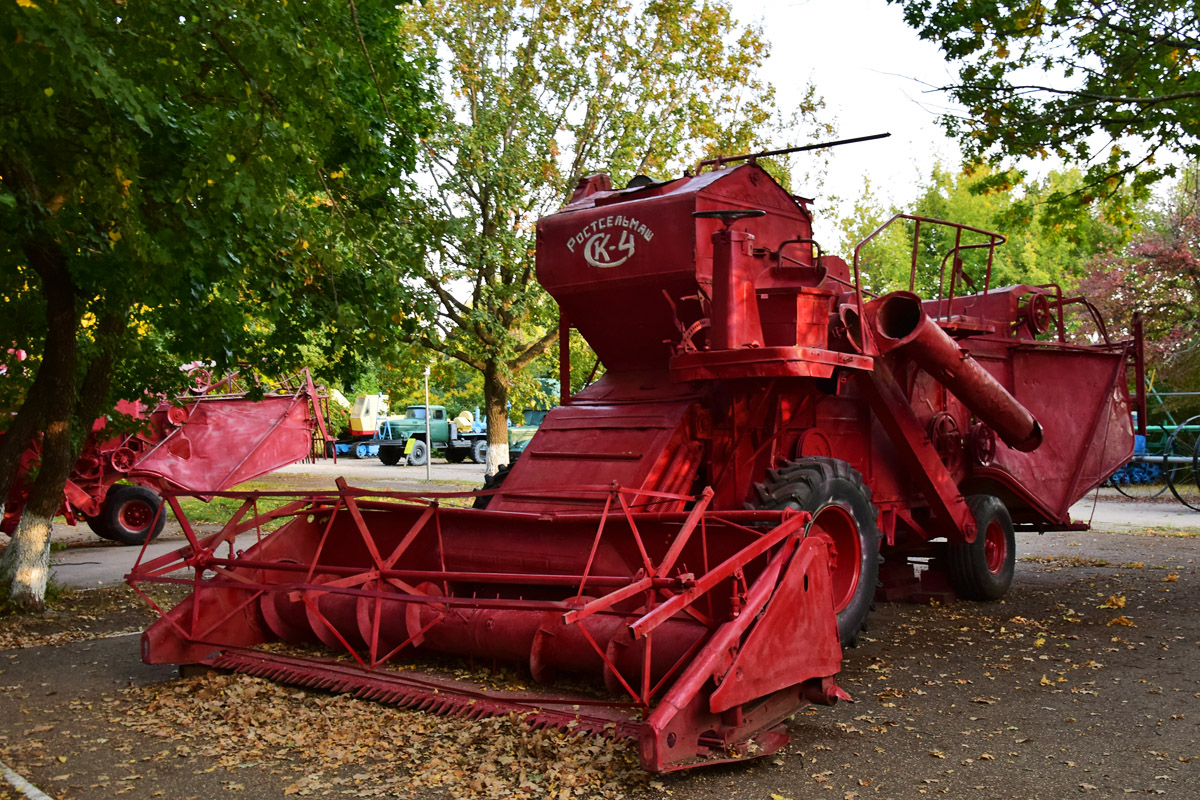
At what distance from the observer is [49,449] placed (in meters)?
9.39

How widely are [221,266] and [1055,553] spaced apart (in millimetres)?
10558

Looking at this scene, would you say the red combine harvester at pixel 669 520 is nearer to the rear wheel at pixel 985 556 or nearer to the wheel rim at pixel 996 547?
the rear wheel at pixel 985 556

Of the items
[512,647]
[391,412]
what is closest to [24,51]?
[512,647]

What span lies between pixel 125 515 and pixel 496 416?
7.34 meters

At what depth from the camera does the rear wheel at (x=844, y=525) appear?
270 inches

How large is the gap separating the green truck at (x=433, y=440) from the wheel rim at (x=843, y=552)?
1237 inches

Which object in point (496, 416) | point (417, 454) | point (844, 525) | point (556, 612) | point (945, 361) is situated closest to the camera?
point (556, 612)

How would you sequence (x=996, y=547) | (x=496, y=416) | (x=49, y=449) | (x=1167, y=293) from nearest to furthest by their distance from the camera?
1. (x=49, y=449)
2. (x=996, y=547)
3. (x=496, y=416)
4. (x=1167, y=293)

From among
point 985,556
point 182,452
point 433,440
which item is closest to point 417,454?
point 433,440

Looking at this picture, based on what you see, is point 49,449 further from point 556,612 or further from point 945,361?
point 945,361

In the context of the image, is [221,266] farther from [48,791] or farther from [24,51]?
[48,791]

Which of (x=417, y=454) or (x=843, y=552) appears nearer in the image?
(x=843, y=552)

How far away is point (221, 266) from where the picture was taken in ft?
23.9

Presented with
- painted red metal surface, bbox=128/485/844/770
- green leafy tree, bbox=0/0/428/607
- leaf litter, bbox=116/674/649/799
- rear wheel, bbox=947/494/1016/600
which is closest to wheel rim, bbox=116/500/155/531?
green leafy tree, bbox=0/0/428/607
